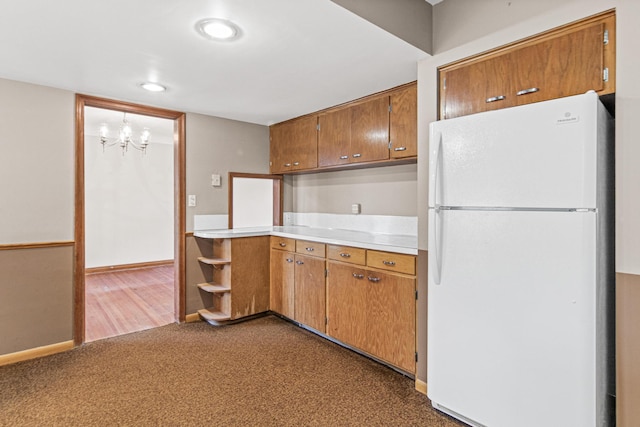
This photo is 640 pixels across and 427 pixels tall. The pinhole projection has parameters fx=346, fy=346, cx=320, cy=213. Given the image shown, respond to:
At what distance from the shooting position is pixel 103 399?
6.82 feet

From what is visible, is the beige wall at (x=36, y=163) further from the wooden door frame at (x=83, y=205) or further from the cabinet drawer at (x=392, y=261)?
the cabinet drawer at (x=392, y=261)

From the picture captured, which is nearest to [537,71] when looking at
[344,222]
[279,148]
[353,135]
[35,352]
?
[353,135]

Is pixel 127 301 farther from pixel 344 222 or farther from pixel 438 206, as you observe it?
pixel 438 206

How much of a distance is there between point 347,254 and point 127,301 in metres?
2.98

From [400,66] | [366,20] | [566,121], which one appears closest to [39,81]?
[366,20]

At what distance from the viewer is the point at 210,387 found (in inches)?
87.3

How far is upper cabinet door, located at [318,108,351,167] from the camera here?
123 inches

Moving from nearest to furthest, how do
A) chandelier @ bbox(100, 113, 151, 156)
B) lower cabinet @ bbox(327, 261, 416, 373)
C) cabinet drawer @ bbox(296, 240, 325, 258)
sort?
lower cabinet @ bbox(327, 261, 416, 373)
cabinet drawer @ bbox(296, 240, 325, 258)
chandelier @ bbox(100, 113, 151, 156)

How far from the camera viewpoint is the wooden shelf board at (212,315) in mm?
3279

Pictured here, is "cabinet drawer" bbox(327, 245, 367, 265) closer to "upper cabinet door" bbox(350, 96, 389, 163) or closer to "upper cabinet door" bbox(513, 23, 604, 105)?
"upper cabinet door" bbox(350, 96, 389, 163)

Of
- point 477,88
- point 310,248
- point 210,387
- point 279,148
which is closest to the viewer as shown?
point 477,88

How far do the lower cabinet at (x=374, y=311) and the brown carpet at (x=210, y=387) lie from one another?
A: 148 mm

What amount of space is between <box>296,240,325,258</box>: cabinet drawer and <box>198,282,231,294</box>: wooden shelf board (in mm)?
814

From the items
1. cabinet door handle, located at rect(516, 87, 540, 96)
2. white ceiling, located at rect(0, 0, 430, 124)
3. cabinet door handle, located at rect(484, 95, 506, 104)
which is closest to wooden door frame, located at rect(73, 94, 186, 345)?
white ceiling, located at rect(0, 0, 430, 124)
